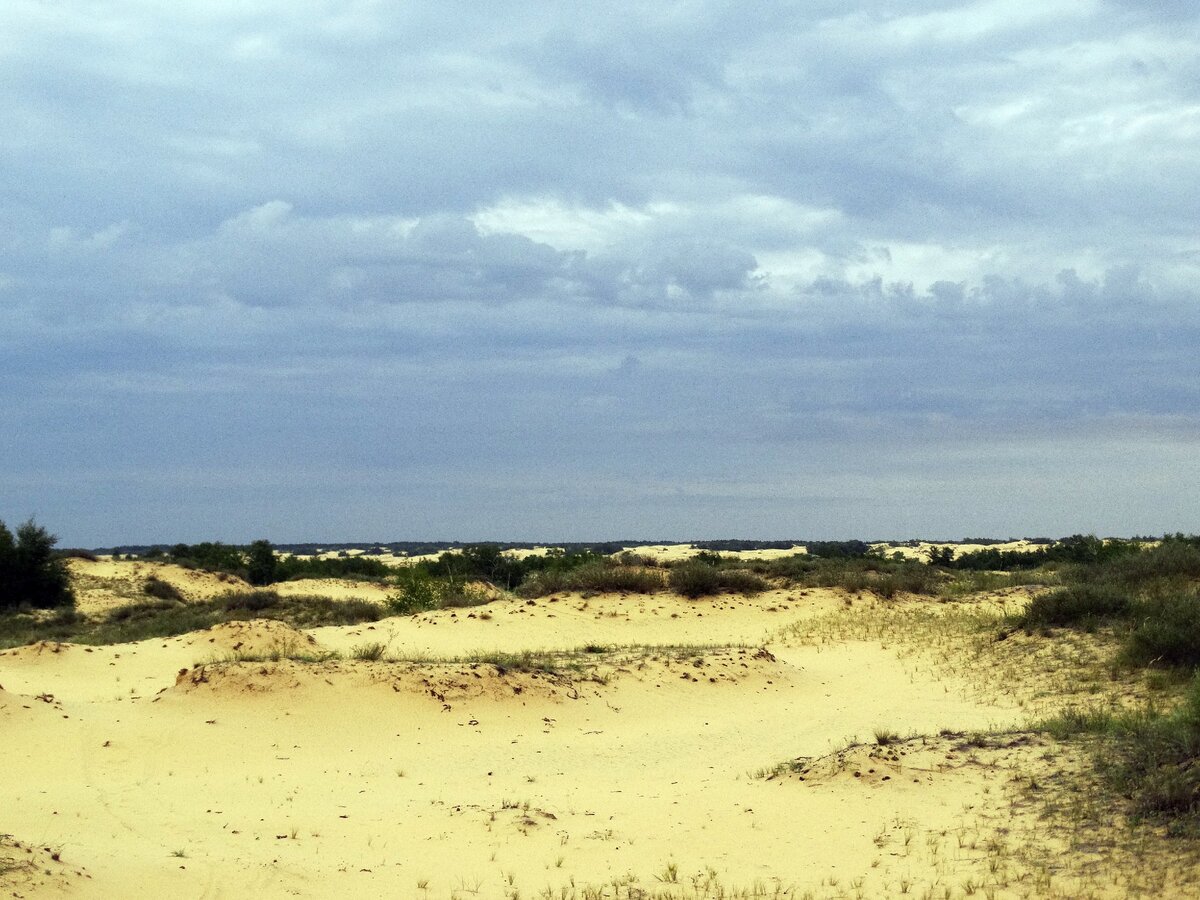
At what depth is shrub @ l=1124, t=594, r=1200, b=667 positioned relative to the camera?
1552 cm

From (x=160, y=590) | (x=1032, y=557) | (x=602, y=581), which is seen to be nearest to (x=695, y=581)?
(x=602, y=581)

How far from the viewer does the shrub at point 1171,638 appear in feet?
50.9

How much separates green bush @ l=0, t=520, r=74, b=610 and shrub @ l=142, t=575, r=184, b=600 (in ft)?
11.3

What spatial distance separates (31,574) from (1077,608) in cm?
3454

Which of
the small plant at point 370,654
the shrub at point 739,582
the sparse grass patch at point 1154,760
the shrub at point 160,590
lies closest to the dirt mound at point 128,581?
the shrub at point 160,590

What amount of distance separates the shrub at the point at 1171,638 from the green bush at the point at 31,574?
114 feet

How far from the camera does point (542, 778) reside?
12375 mm

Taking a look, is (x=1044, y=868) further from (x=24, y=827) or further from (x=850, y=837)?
(x=24, y=827)

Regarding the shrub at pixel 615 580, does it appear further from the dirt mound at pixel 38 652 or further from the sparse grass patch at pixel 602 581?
the dirt mound at pixel 38 652

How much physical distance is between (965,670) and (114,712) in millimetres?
13986

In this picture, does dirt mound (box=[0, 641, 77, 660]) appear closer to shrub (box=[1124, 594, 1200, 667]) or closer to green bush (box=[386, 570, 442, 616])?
green bush (box=[386, 570, 442, 616])

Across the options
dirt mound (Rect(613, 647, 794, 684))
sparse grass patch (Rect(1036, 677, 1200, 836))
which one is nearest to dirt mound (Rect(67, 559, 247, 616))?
dirt mound (Rect(613, 647, 794, 684))

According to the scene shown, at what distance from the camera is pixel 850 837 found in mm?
9195

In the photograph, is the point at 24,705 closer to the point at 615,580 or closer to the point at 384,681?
the point at 384,681
